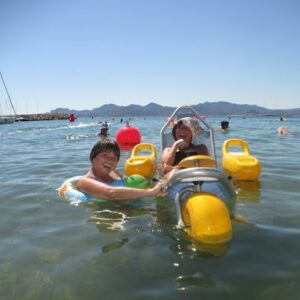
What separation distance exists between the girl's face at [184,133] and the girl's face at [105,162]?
6.17 ft

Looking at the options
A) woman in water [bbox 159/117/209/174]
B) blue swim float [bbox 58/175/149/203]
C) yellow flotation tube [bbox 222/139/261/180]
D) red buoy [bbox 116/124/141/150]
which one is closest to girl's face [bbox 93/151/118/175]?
blue swim float [bbox 58/175/149/203]

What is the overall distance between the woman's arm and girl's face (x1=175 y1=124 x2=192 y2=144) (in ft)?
7.28

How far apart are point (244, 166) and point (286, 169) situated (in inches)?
80.2

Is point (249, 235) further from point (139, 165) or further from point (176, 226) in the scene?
point (139, 165)

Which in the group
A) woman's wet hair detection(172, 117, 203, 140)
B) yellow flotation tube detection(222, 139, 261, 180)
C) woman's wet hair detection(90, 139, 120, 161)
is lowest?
yellow flotation tube detection(222, 139, 261, 180)

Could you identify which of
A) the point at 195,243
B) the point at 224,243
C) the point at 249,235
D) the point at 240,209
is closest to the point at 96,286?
the point at 195,243

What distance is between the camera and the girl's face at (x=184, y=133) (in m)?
6.80

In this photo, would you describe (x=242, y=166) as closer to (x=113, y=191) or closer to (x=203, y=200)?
(x=113, y=191)

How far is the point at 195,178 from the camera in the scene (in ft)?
13.8

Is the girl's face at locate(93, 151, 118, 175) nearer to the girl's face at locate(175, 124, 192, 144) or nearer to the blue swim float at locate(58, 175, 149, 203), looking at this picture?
the blue swim float at locate(58, 175, 149, 203)

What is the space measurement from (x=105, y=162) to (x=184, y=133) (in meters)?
2.02

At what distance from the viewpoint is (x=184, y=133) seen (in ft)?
22.4

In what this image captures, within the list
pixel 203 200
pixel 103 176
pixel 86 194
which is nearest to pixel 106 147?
pixel 103 176

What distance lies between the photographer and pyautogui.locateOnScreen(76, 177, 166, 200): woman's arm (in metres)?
4.49
